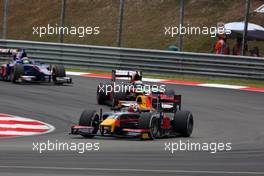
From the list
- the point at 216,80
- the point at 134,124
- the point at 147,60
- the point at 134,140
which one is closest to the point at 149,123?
the point at 134,140

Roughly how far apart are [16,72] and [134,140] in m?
9.50

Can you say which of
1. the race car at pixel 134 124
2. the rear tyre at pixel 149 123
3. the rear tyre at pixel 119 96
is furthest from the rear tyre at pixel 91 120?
the rear tyre at pixel 119 96

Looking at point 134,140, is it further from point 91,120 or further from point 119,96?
point 119,96

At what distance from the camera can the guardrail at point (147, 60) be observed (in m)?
26.1

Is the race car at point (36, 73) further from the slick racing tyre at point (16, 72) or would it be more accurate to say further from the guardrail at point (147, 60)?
the guardrail at point (147, 60)

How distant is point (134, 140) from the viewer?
48.3 ft

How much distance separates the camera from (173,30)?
41.2 meters

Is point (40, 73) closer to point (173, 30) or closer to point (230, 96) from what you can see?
point (230, 96)

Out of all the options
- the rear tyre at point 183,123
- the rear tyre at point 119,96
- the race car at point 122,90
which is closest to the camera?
the rear tyre at point 183,123

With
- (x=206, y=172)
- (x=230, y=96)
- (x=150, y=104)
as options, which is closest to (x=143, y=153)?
(x=206, y=172)

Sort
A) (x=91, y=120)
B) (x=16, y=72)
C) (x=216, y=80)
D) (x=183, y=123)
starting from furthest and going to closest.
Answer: (x=216, y=80)
(x=16, y=72)
(x=183, y=123)
(x=91, y=120)

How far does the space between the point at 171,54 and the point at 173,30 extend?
14.1 metres

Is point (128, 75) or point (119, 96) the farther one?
point (128, 75)

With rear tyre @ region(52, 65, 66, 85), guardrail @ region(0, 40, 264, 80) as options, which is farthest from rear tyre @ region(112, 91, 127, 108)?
guardrail @ region(0, 40, 264, 80)
